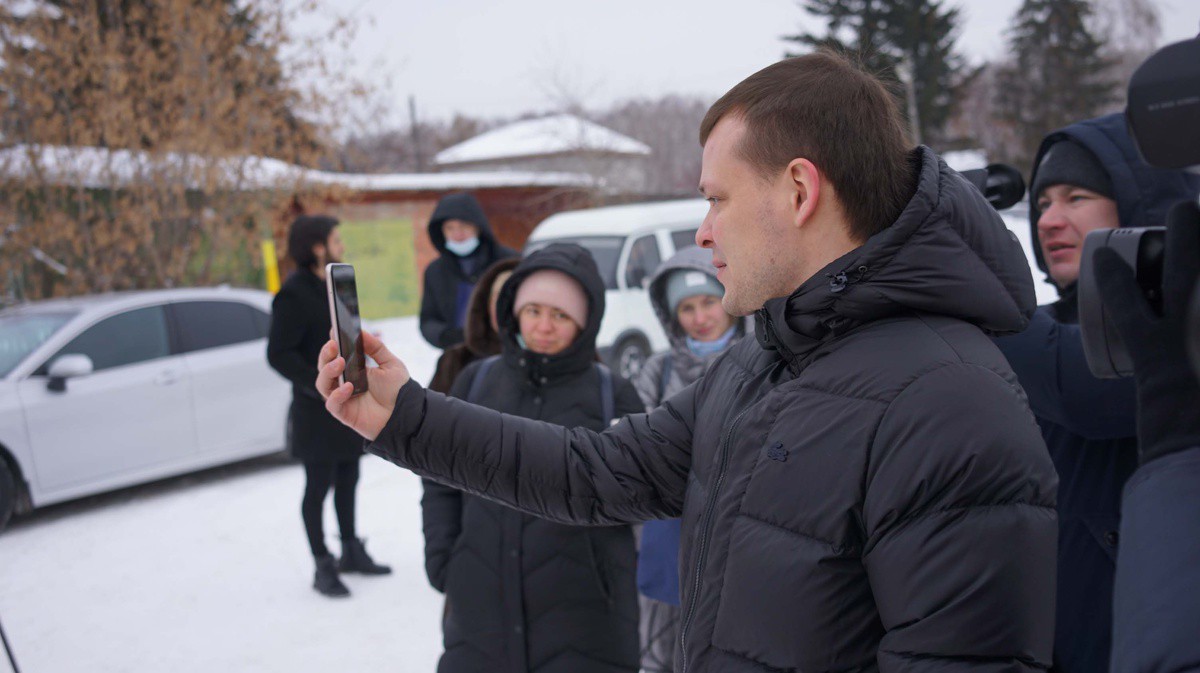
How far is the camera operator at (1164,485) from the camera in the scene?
834 millimetres

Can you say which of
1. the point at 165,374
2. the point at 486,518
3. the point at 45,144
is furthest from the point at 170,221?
the point at 486,518

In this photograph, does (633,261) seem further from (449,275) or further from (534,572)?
(534,572)

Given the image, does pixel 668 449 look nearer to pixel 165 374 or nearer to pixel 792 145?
pixel 792 145

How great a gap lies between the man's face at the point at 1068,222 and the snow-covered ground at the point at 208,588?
3324 mm

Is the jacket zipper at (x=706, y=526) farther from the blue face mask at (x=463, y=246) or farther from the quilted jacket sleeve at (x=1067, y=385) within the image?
the blue face mask at (x=463, y=246)

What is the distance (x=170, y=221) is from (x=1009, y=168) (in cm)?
1229

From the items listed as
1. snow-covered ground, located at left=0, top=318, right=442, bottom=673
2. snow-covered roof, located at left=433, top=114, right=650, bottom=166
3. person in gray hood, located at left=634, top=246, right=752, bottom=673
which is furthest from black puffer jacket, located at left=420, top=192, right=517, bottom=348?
snow-covered roof, located at left=433, top=114, right=650, bottom=166

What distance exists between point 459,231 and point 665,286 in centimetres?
219

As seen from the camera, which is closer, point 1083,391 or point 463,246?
point 1083,391

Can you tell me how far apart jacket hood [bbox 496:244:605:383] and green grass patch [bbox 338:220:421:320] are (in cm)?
1667

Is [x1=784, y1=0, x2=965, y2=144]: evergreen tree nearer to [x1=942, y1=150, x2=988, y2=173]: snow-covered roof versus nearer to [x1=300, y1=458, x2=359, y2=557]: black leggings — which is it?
[x1=942, y1=150, x2=988, y2=173]: snow-covered roof

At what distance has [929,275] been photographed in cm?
126

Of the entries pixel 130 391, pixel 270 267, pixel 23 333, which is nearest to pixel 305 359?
pixel 130 391

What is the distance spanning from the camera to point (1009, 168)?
2.22 meters
